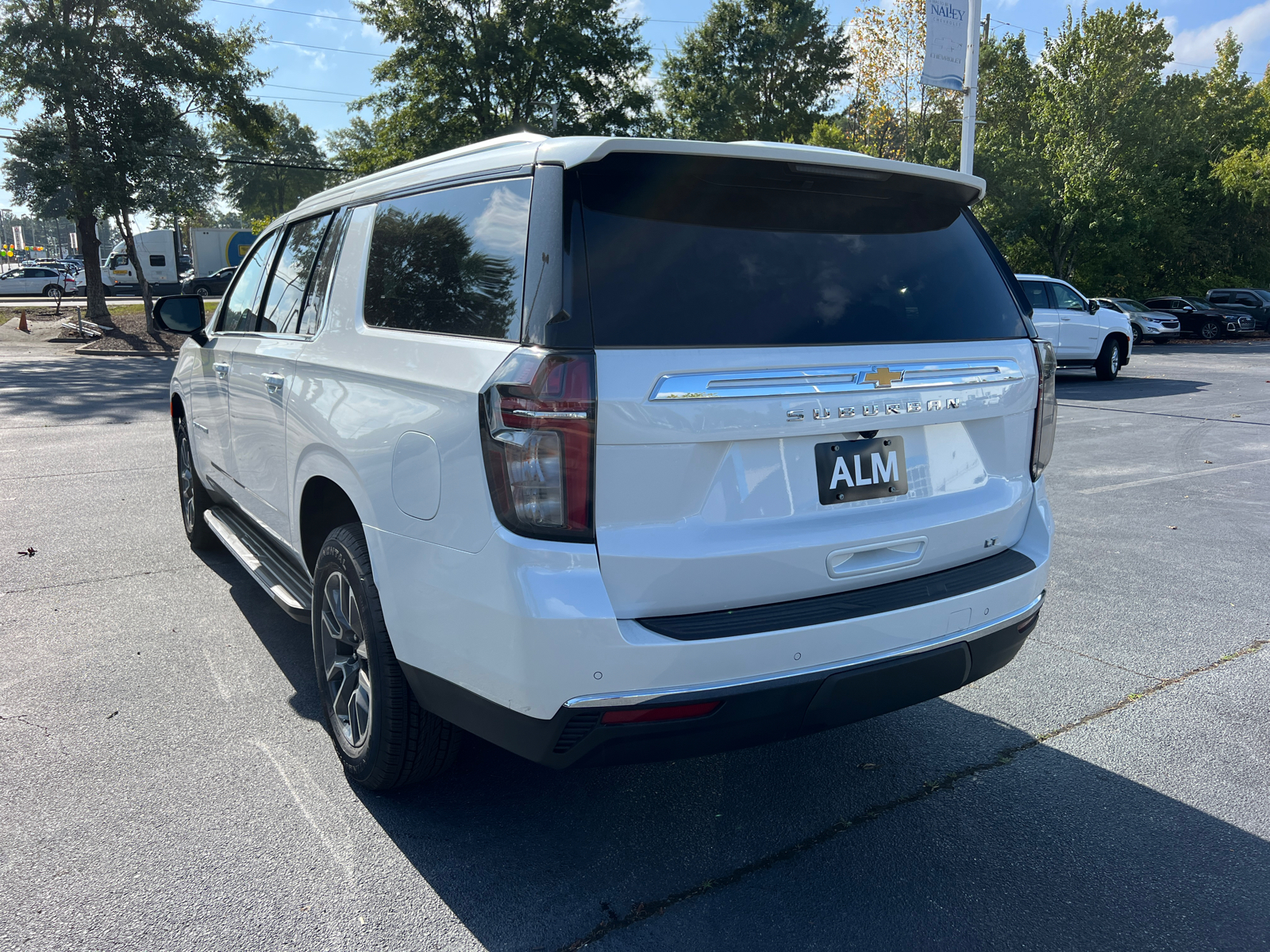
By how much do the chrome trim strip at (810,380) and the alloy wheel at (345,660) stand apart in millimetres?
1276

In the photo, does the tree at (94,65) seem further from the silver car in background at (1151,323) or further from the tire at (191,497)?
the silver car in background at (1151,323)

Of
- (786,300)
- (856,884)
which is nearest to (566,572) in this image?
(786,300)

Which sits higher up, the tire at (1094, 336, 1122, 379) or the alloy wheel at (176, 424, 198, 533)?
the tire at (1094, 336, 1122, 379)

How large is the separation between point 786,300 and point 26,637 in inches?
154

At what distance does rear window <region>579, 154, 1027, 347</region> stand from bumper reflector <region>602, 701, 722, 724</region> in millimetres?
874

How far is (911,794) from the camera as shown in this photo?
121 inches

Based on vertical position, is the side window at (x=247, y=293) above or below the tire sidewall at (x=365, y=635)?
above

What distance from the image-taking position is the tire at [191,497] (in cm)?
550

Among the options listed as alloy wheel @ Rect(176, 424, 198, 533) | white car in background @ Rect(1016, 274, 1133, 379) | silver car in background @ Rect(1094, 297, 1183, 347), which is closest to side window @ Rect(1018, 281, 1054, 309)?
white car in background @ Rect(1016, 274, 1133, 379)

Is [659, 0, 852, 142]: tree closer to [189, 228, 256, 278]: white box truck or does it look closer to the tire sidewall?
[189, 228, 256, 278]: white box truck

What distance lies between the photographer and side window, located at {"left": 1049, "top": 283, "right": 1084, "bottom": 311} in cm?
1761

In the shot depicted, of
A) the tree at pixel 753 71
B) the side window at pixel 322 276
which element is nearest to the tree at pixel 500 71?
the tree at pixel 753 71

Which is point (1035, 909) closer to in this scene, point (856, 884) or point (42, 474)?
point (856, 884)

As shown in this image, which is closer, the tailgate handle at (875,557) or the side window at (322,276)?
the tailgate handle at (875,557)
